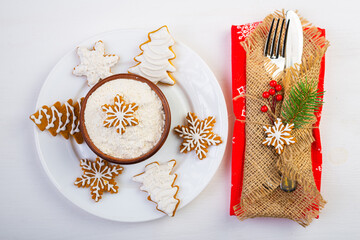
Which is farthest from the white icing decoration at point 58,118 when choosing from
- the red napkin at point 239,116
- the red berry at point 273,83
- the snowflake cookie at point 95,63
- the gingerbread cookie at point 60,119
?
the red berry at point 273,83

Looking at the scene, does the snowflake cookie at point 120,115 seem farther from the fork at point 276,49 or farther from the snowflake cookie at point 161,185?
the fork at point 276,49

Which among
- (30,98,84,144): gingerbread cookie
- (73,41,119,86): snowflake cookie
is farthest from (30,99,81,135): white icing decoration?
(73,41,119,86): snowflake cookie

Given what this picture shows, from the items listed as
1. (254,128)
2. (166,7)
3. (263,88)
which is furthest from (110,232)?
(166,7)

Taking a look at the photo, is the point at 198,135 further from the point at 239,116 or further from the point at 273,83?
the point at 273,83

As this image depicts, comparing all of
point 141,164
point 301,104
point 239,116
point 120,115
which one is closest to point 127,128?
point 120,115

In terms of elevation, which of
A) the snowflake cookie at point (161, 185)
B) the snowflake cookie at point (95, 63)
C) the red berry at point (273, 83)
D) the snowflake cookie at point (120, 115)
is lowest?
the snowflake cookie at point (161, 185)
